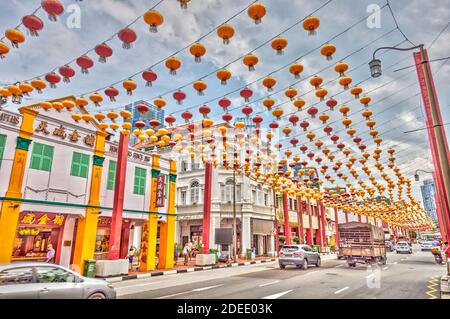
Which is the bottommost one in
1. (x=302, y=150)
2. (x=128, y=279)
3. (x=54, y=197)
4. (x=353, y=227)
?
(x=128, y=279)

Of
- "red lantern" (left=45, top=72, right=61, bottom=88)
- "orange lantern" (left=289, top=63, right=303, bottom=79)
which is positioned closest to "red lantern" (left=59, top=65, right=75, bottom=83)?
"red lantern" (left=45, top=72, right=61, bottom=88)

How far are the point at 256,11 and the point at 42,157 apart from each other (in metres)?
14.5

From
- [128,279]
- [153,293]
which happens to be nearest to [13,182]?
[128,279]

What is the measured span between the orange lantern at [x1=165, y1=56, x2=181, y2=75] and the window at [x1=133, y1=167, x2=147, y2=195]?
13.9 meters

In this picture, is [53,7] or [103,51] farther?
[103,51]

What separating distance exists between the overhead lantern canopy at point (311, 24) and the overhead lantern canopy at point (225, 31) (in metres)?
1.75

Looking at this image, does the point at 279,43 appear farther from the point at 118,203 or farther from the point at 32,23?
the point at 118,203

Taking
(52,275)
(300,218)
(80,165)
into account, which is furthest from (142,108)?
(300,218)

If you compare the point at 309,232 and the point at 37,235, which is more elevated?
the point at 309,232

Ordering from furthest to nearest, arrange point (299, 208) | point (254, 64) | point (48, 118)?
point (299, 208), point (48, 118), point (254, 64)

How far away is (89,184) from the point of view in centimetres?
1738

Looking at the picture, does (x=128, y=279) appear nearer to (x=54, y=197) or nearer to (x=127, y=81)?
(x=54, y=197)

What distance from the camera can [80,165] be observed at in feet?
56.3

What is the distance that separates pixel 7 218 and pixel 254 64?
13790 millimetres
